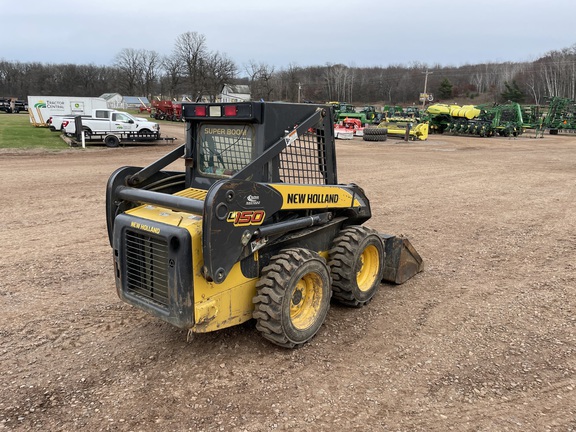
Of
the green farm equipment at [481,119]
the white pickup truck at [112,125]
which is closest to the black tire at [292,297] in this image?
the white pickup truck at [112,125]

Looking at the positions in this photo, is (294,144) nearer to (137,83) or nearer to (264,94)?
(264,94)

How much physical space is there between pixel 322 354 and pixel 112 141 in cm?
2166

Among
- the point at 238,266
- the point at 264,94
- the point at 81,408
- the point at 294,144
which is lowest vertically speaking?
the point at 81,408

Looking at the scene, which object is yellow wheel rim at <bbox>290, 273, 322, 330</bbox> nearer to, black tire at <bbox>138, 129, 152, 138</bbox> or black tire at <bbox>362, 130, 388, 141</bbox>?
black tire at <bbox>138, 129, 152, 138</bbox>

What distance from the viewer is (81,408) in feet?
10.9

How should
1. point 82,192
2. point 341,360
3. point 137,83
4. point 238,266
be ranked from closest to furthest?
point 238,266
point 341,360
point 82,192
point 137,83

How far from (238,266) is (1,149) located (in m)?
20.7

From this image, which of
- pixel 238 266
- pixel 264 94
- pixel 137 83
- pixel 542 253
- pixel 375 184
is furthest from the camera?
pixel 137 83

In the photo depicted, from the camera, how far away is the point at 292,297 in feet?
13.1

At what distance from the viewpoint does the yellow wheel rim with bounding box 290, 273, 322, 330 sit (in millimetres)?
4150

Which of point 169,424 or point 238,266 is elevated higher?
point 238,266

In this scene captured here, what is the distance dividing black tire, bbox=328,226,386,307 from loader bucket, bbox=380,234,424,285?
416 millimetres

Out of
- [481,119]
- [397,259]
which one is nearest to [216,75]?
[481,119]

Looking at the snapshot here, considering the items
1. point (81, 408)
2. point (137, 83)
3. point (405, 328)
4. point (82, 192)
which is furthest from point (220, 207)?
point (137, 83)
